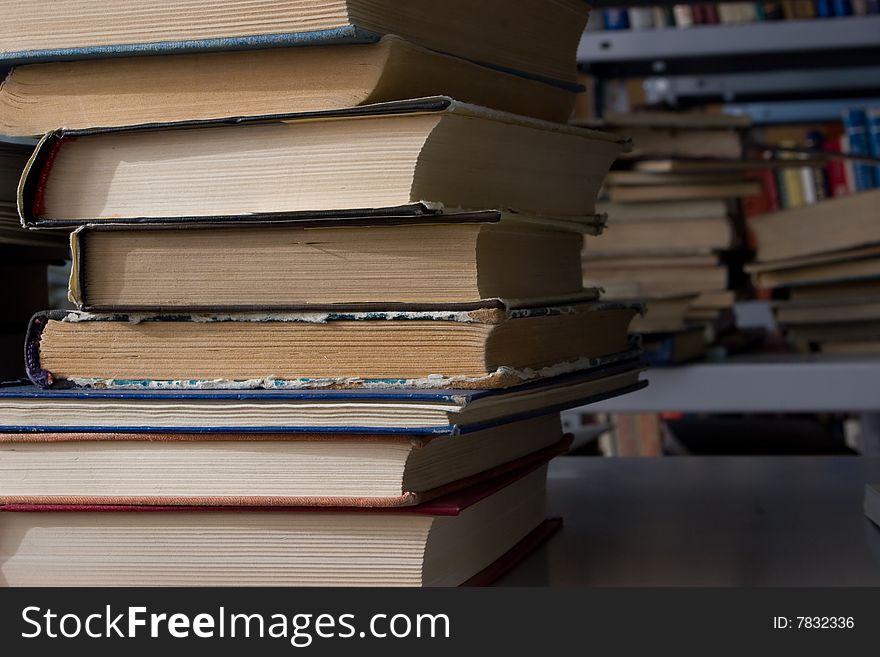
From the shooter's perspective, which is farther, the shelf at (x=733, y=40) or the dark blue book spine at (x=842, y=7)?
the dark blue book spine at (x=842, y=7)

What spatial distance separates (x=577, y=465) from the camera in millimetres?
978

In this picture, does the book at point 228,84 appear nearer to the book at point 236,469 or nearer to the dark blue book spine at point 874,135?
the book at point 236,469

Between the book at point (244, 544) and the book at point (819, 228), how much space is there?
1.10 meters

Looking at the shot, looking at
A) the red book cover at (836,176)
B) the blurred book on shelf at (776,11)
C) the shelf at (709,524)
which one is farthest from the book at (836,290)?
the red book cover at (836,176)

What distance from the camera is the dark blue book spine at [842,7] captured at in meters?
2.42

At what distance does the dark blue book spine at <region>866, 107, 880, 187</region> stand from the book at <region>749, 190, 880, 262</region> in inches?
47.0

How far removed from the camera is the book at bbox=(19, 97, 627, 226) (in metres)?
0.50

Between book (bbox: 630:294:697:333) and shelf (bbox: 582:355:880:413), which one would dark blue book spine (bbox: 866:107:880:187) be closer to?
shelf (bbox: 582:355:880:413)

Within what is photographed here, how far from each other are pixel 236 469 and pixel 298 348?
0.06 meters

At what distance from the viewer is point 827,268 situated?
5.13ft

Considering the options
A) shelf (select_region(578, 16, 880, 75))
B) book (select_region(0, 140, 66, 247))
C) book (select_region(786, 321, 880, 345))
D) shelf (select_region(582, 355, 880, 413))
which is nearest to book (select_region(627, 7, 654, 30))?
A: shelf (select_region(578, 16, 880, 75))

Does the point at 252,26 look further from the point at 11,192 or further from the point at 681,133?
the point at 681,133

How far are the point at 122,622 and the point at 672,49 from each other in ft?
5.43

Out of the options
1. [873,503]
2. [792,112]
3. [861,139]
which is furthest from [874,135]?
[873,503]
